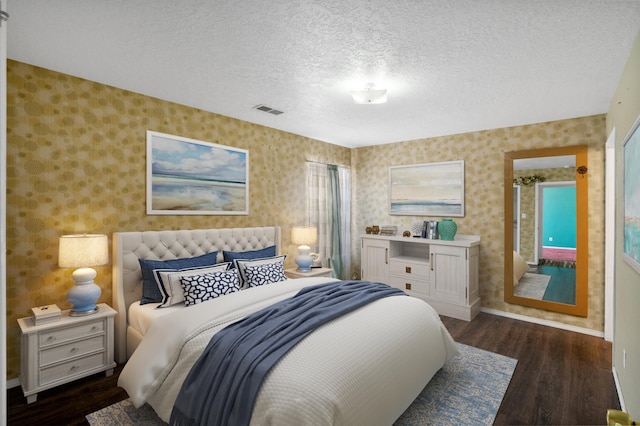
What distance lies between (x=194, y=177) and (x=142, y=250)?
957 mm

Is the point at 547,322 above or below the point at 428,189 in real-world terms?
below

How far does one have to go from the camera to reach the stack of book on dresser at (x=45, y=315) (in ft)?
7.98

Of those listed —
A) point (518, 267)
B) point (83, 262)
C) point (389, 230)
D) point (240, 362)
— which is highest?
point (389, 230)

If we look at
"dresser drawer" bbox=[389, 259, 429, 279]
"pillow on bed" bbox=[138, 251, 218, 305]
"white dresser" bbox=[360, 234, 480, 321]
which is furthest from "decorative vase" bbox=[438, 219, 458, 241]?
"pillow on bed" bbox=[138, 251, 218, 305]

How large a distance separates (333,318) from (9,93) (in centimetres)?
298

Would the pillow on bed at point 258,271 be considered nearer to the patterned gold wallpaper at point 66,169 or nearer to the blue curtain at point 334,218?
the patterned gold wallpaper at point 66,169

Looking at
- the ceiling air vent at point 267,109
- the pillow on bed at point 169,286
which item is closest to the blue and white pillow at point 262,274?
the pillow on bed at point 169,286

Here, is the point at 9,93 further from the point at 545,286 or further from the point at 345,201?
the point at 545,286

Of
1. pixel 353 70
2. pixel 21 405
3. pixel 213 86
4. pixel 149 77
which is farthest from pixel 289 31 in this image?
pixel 21 405

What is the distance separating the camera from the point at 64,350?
2.50m

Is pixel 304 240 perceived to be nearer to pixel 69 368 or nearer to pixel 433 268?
pixel 433 268

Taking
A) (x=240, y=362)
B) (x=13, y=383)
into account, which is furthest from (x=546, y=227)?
(x=13, y=383)

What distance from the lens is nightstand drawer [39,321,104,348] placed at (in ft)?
7.93

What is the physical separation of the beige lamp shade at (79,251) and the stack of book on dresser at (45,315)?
352mm
